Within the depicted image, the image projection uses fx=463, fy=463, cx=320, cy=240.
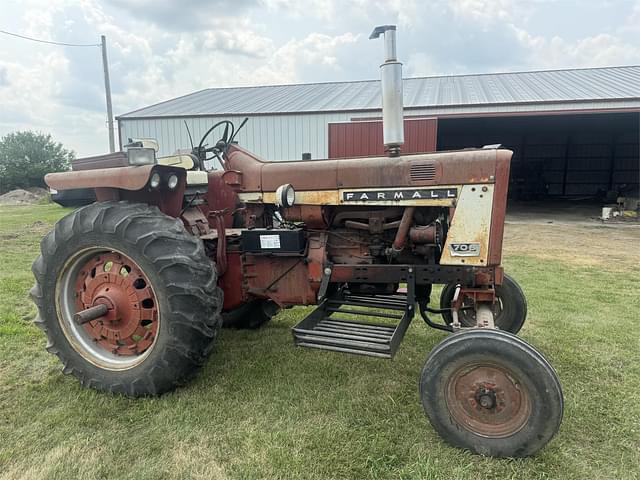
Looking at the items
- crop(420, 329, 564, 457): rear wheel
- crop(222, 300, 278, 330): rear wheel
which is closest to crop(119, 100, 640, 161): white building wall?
crop(222, 300, 278, 330): rear wheel

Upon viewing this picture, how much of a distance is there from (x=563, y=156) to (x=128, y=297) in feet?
81.4

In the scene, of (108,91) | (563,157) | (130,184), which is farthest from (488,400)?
(563,157)

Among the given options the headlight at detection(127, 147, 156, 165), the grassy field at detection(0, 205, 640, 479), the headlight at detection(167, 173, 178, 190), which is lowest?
the grassy field at detection(0, 205, 640, 479)

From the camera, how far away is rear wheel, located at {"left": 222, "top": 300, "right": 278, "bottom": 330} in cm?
375

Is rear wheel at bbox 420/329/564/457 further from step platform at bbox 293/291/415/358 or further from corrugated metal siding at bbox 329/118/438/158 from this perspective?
corrugated metal siding at bbox 329/118/438/158

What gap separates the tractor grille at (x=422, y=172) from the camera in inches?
103

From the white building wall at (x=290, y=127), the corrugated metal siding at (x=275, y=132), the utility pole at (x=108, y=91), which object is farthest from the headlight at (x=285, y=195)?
the utility pole at (x=108, y=91)

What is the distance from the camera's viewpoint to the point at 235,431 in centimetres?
234

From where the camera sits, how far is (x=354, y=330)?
9.55ft

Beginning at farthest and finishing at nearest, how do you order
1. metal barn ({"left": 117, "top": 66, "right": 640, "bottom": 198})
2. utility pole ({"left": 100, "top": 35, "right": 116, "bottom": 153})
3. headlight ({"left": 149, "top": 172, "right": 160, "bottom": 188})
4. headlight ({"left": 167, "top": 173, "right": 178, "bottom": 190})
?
utility pole ({"left": 100, "top": 35, "right": 116, "bottom": 153}) → metal barn ({"left": 117, "top": 66, "right": 640, "bottom": 198}) → headlight ({"left": 167, "top": 173, "right": 178, "bottom": 190}) → headlight ({"left": 149, "top": 172, "right": 160, "bottom": 188})

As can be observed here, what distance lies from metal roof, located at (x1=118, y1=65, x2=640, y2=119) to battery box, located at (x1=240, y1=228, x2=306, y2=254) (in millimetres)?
11349

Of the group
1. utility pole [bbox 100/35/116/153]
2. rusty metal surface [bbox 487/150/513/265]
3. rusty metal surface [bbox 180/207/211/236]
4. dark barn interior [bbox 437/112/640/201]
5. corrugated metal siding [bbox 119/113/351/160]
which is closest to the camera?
rusty metal surface [bbox 487/150/513/265]

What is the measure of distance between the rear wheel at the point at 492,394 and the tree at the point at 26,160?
90.7ft

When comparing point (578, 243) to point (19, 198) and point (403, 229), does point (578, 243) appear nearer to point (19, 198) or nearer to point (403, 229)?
point (403, 229)
